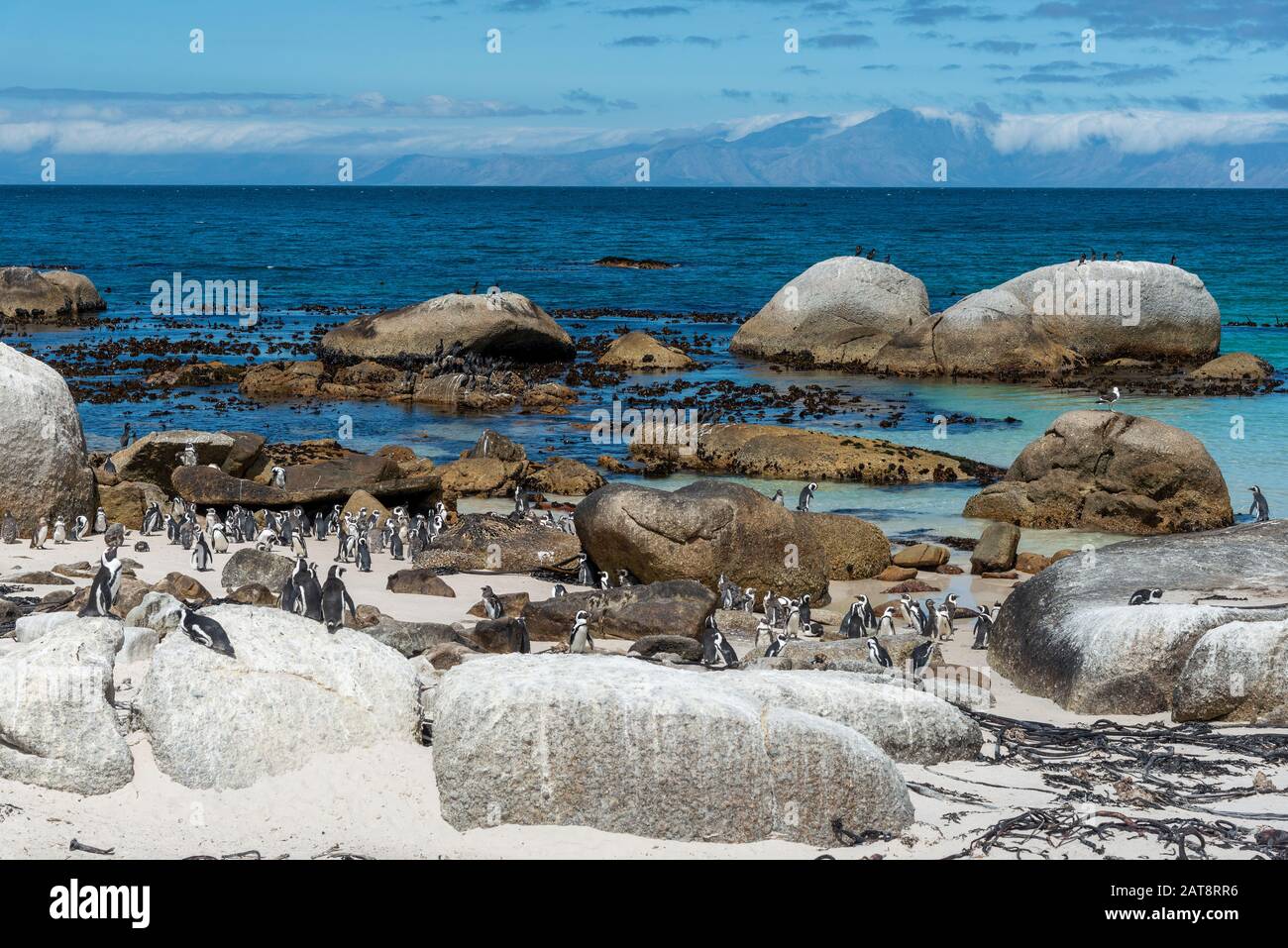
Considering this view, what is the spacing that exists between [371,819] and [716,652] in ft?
15.8

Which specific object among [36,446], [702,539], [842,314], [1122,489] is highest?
[842,314]

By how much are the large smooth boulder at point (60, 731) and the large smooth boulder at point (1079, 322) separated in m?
29.4

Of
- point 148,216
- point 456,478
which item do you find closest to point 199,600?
point 456,478

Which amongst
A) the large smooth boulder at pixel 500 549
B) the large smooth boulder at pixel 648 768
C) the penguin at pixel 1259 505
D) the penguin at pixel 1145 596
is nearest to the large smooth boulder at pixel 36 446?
the large smooth boulder at pixel 500 549

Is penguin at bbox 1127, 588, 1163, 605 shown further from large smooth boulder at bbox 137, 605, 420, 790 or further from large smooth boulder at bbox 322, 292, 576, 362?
large smooth boulder at bbox 322, 292, 576, 362

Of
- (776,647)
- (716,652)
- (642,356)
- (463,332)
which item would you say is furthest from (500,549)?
(642,356)

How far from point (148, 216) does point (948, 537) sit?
116m

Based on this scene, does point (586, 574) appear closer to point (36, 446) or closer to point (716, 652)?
point (716, 652)

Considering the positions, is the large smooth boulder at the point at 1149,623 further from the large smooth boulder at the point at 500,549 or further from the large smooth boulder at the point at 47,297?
the large smooth boulder at the point at 47,297

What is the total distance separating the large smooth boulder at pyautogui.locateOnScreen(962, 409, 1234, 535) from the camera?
19.9m

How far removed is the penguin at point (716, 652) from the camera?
11.8 meters

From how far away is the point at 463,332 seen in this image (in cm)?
3609

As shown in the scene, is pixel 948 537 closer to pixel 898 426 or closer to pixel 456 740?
pixel 898 426

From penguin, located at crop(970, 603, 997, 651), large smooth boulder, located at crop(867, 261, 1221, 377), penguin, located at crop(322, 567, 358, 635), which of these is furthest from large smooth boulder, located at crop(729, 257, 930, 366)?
penguin, located at crop(322, 567, 358, 635)
